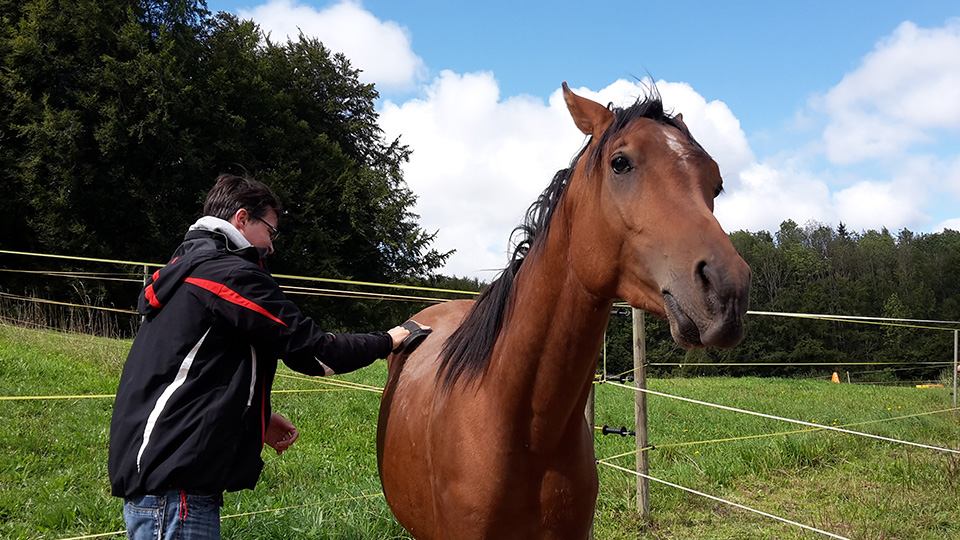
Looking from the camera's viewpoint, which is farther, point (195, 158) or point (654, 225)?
point (195, 158)

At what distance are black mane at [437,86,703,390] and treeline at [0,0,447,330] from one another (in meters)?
11.5

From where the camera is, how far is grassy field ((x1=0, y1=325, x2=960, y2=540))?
150 inches

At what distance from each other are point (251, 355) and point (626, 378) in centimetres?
333

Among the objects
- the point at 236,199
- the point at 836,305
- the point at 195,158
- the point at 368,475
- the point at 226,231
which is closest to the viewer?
the point at 226,231

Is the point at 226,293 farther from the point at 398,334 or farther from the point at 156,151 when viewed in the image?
the point at 156,151

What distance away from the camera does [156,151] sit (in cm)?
1727

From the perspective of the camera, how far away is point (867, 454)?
6.17m

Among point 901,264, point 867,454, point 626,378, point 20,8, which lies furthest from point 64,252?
point 901,264

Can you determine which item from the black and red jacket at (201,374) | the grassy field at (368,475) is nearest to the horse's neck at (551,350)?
the black and red jacket at (201,374)

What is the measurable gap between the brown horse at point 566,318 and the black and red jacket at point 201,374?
0.65 m

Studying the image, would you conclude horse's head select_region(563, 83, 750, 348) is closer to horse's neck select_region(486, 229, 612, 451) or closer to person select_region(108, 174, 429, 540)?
horse's neck select_region(486, 229, 612, 451)

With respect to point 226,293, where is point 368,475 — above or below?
below

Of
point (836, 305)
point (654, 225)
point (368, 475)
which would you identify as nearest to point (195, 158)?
point (368, 475)

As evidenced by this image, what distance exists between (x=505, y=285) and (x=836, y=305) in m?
37.6
